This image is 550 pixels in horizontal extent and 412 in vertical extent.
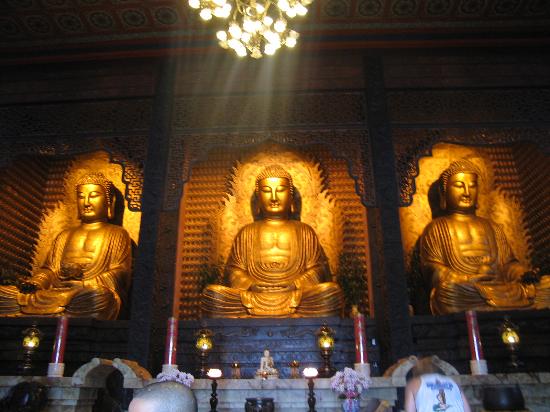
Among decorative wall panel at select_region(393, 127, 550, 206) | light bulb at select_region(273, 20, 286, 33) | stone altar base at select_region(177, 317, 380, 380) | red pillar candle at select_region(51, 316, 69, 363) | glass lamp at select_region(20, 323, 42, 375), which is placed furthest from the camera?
decorative wall panel at select_region(393, 127, 550, 206)

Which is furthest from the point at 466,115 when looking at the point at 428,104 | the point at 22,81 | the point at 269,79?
the point at 22,81

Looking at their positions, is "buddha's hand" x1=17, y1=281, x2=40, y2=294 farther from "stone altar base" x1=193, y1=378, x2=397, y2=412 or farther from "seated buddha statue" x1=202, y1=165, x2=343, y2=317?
"stone altar base" x1=193, y1=378, x2=397, y2=412

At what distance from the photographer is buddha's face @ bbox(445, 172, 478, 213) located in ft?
23.0

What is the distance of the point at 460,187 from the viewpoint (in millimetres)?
7059

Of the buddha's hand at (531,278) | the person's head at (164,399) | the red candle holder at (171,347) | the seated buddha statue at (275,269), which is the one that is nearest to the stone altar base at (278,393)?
the red candle holder at (171,347)

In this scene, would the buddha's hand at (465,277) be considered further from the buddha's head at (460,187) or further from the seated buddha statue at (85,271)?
the seated buddha statue at (85,271)

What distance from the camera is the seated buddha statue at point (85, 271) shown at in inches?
231

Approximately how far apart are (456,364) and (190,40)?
473 cm

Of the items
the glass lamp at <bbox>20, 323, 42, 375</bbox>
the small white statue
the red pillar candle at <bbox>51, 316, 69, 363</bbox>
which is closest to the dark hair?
the red pillar candle at <bbox>51, 316, 69, 363</bbox>

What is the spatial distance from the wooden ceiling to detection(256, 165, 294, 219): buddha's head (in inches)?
73.0

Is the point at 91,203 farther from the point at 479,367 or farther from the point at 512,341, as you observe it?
the point at 512,341

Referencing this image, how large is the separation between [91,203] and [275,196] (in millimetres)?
2683

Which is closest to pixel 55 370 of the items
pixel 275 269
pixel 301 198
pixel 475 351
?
pixel 275 269

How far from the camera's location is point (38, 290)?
6242 mm
